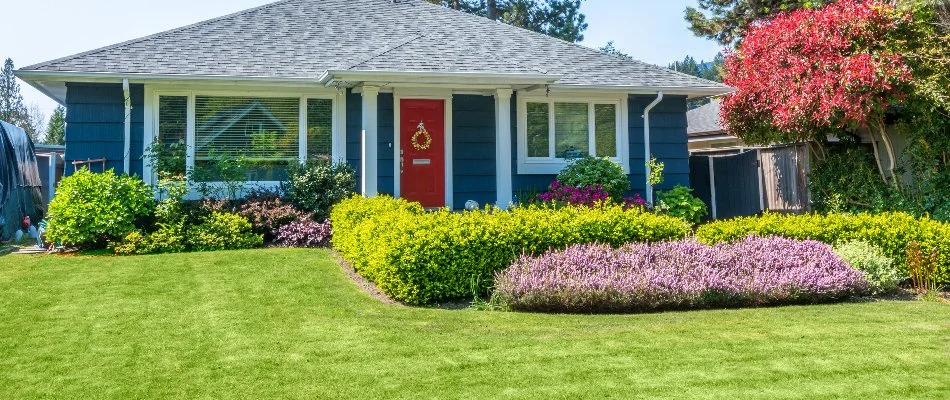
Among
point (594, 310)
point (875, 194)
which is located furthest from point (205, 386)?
point (875, 194)

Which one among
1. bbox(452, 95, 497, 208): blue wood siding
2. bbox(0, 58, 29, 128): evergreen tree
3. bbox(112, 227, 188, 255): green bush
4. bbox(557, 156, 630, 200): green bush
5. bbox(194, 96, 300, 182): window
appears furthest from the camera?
bbox(0, 58, 29, 128): evergreen tree

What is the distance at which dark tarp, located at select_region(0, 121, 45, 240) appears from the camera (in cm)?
1331

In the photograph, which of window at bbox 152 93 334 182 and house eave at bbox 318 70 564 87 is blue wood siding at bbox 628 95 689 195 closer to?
house eave at bbox 318 70 564 87

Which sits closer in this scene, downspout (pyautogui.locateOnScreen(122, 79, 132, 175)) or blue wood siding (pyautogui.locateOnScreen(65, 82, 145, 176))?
blue wood siding (pyautogui.locateOnScreen(65, 82, 145, 176))

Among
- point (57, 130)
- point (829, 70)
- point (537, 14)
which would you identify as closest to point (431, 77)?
point (829, 70)

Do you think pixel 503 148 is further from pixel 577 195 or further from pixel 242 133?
pixel 242 133

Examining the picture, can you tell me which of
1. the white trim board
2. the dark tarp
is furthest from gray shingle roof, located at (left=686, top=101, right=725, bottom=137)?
the dark tarp

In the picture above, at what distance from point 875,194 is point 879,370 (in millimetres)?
7831

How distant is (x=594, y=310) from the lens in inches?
263

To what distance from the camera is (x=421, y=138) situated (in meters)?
12.5

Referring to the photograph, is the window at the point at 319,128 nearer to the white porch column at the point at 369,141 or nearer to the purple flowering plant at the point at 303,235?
the white porch column at the point at 369,141

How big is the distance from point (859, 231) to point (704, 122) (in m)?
12.3

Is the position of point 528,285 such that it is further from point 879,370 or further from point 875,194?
point 875,194

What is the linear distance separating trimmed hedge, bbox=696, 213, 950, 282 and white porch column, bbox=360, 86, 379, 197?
199 inches
